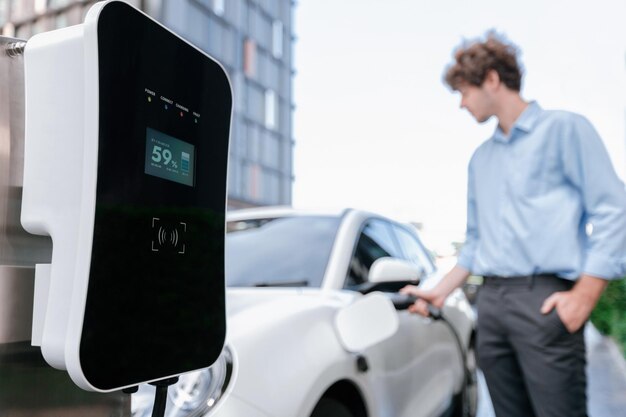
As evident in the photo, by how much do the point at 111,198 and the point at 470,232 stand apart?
1740 mm

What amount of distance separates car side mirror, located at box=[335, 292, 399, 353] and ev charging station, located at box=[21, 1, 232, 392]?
1050 mm

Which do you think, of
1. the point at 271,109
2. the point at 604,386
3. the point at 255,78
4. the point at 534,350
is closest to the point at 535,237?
the point at 534,350

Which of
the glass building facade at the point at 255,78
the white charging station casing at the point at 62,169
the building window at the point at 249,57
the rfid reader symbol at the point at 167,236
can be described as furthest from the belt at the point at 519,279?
the building window at the point at 249,57

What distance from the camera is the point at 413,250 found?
14.2 ft

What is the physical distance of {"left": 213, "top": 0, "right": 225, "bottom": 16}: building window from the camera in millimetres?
33688

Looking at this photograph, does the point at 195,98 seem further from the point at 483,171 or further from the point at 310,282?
the point at 310,282

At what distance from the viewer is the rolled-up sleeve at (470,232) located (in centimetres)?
229

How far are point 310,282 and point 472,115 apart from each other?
0.94 metres

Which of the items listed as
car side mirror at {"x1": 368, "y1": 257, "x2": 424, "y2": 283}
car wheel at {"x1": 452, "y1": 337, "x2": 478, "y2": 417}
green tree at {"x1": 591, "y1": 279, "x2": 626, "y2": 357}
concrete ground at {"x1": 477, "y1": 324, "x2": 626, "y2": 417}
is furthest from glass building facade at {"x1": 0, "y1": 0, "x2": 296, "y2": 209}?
car side mirror at {"x1": 368, "y1": 257, "x2": 424, "y2": 283}

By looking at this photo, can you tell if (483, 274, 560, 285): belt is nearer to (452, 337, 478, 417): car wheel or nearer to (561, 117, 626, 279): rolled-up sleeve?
(561, 117, 626, 279): rolled-up sleeve

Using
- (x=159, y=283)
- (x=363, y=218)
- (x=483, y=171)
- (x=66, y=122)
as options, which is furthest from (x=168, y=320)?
(x=363, y=218)

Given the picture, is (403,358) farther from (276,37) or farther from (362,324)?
(276,37)

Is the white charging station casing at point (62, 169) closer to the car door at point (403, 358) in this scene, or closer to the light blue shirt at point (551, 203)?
the light blue shirt at point (551, 203)

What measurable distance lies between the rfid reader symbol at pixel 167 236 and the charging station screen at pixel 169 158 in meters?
0.07
